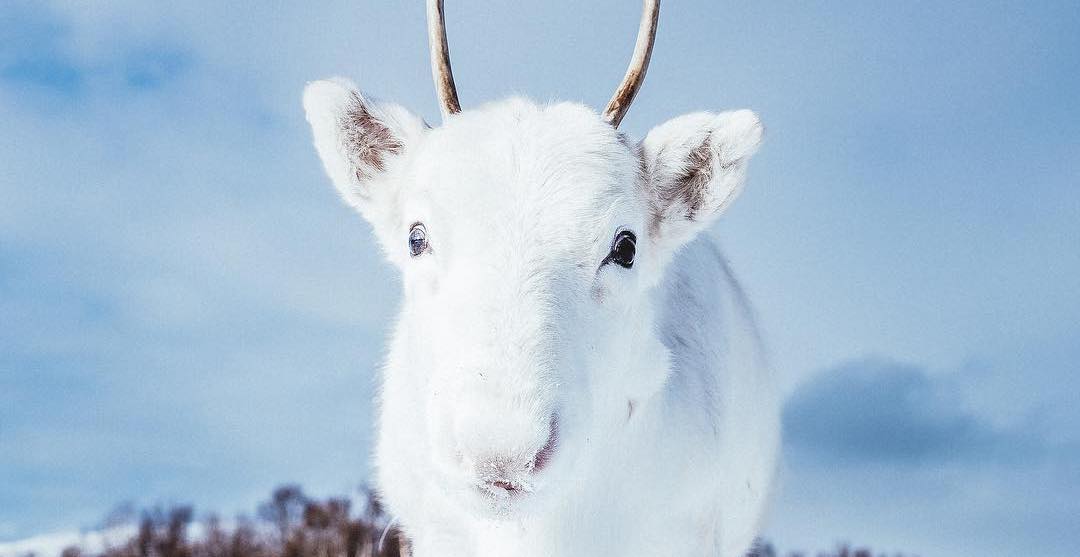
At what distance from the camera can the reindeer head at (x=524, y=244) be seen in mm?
2994

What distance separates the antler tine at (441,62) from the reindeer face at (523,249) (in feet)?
1.18

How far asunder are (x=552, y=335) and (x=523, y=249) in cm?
35

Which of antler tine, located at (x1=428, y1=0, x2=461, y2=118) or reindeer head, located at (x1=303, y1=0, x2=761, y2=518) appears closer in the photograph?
reindeer head, located at (x1=303, y1=0, x2=761, y2=518)

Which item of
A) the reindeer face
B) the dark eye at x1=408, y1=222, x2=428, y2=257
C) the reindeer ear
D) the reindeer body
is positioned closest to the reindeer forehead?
the reindeer face

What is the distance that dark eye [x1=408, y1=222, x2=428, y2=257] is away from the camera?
368 centimetres

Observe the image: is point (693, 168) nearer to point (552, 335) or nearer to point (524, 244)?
point (524, 244)

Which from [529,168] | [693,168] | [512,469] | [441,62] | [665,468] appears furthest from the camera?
[441,62]

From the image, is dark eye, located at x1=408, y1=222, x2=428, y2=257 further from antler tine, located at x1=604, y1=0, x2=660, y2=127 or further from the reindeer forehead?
antler tine, located at x1=604, y1=0, x2=660, y2=127

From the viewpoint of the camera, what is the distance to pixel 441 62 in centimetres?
471

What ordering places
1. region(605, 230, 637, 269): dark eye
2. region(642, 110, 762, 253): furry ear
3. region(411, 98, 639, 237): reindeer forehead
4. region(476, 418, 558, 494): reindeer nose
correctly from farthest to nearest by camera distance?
region(642, 110, 762, 253): furry ear < region(605, 230, 637, 269): dark eye < region(411, 98, 639, 237): reindeer forehead < region(476, 418, 558, 494): reindeer nose

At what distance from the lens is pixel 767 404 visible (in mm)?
6211

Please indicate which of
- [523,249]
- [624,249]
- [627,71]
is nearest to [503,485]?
[523,249]

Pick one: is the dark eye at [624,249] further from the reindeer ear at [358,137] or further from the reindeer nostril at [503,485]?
the reindeer ear at [358,137]

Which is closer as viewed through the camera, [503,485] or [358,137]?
[503,485]
